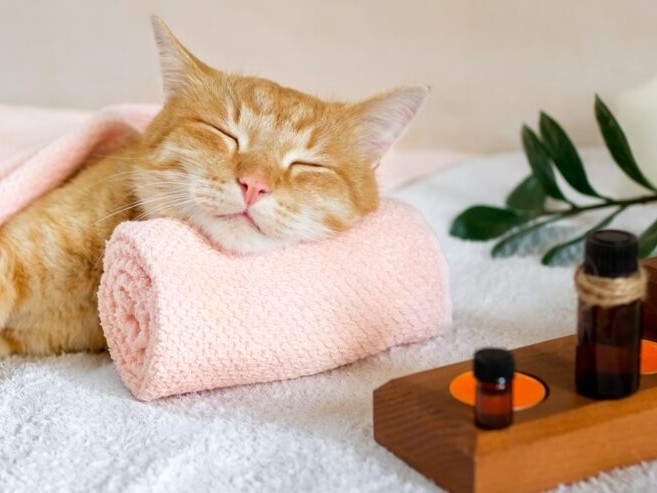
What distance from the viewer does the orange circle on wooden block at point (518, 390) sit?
3.06 feet

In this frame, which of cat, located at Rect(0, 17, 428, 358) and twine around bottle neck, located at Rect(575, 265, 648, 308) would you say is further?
cat, located at Rect(0, 17, 428, 358)

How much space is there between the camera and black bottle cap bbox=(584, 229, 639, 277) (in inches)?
34.8

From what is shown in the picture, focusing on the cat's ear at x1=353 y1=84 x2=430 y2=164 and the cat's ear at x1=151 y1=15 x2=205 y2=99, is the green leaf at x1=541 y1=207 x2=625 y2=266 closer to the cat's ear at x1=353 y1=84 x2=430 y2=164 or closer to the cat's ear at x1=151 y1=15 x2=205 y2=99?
the cat's ear at x1=353 y1=84 x2=430 y2=164

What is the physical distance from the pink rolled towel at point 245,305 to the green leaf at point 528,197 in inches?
21.5

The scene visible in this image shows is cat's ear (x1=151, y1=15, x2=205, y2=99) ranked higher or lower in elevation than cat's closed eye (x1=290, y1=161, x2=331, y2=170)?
higher

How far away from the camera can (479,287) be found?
4.99 ft

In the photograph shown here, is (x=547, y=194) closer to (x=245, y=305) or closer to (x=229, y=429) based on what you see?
(x=245, y=305)

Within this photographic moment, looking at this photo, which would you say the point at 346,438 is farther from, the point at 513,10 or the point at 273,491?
the point at 513,10

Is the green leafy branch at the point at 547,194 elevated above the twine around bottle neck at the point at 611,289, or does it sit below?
below

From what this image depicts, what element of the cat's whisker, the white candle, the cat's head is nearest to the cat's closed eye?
the cat's head

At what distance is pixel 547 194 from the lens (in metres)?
1.69

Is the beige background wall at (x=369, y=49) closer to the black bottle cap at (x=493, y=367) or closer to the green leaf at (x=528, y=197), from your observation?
the green leaf at (x=528, y=197)

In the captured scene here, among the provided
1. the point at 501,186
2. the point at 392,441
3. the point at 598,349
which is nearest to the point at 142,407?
the point at 392,441

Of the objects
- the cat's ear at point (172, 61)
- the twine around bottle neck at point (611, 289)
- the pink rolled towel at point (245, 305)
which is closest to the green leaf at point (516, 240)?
the pink rolled towel at point (245, 305)
